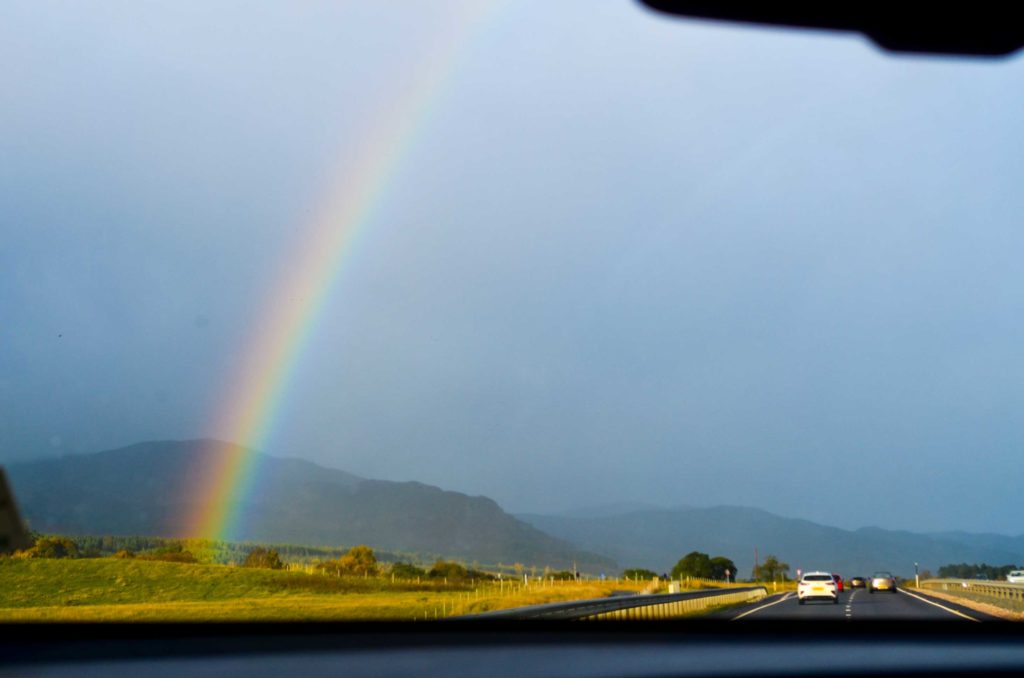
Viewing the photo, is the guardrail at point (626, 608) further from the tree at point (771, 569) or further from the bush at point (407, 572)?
the tree at point (771, 569)

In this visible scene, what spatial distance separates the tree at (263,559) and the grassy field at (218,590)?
110 centimetres

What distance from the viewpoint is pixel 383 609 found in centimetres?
2703

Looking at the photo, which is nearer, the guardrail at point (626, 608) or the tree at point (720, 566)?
the guardrail at point (626, 608)

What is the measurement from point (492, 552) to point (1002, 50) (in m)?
117

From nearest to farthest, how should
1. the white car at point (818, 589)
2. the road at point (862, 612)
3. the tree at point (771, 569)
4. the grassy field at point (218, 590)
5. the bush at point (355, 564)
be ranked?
the road at point (862, 612) < the grassy field at point (218, 590) < the white car at point (818, 589) < the bush at point (355, 564) < the tree at point (771, 569)

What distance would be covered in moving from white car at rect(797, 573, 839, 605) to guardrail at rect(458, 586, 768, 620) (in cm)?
327

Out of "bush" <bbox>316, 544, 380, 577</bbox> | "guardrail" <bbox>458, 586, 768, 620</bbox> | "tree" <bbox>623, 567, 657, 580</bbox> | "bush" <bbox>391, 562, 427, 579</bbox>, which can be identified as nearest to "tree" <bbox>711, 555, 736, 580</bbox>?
"tree" <bbox>623, 567, 657, 580</bbox>

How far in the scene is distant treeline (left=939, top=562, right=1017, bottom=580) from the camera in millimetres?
89637

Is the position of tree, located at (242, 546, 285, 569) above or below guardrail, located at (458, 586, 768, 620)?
above

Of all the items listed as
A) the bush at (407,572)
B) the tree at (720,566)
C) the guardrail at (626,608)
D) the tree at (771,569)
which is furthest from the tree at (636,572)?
the tree at (771,569)

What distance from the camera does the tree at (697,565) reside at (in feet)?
308

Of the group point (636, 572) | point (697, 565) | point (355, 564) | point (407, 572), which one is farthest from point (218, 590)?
point (697, 565)

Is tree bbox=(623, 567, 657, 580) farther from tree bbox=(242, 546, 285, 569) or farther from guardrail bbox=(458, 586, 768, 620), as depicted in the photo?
tree bbox=(242, 546, 285, 569)

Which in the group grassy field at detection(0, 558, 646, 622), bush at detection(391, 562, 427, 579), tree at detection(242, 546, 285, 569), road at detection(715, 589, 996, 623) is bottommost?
road at detection(715, 589, 996, 623)
